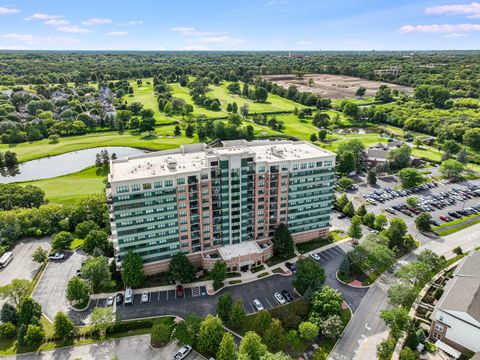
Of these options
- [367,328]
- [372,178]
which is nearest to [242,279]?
[367,328]

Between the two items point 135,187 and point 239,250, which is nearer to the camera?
point 135,187

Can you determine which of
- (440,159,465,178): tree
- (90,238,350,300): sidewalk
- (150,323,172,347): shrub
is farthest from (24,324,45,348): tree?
(440,159,465,178): tree

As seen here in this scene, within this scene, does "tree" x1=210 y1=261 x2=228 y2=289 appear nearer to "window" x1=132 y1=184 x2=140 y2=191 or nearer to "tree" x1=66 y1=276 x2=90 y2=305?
"window" x1=132 y1=184 x2=140 y2=191

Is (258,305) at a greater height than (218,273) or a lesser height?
lesser

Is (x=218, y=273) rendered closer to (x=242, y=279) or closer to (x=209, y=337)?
(x=242, y=279)

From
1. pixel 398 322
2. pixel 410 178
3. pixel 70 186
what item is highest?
pixel 410 178

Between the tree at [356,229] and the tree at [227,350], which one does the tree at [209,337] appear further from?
the tree at [356,229]
